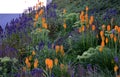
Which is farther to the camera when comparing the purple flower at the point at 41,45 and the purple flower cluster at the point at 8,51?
the purple flower at the point at 41,45

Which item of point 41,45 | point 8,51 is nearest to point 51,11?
point 41,45

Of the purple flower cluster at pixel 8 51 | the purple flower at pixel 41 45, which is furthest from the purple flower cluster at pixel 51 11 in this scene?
the purple flower cluster at pixel 8 51

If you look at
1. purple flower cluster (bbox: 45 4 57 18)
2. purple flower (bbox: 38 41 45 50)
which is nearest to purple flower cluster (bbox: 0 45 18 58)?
purple flower (bbox: 38 41 45 50)

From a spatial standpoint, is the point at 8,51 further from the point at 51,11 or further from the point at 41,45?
the point at 51,11

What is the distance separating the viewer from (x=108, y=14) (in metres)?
8.45

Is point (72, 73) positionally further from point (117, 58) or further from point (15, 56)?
point (15, 56)

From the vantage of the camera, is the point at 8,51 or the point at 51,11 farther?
the point at 51,11

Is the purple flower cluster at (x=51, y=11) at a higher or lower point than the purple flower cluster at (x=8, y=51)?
higher

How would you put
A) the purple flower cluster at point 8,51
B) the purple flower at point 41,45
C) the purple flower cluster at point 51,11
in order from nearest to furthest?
the purple flower cluster at point 8,51 < the purple flower at point 41,45 < the purple flower cluster at point 51,11

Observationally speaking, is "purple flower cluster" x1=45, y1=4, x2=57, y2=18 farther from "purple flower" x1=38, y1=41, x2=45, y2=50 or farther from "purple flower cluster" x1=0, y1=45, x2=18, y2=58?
"purple flower cluster" x1=0, y1=45, x2=18, y2=58

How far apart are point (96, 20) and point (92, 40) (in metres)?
1.19

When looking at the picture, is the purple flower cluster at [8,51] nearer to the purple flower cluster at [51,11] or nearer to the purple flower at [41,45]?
the purple flower at [41,45]

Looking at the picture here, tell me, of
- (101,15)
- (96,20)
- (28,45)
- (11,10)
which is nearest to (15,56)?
(28,45)

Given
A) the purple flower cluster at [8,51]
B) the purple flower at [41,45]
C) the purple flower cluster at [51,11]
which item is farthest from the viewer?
the purple flower cluster at [51,11]
